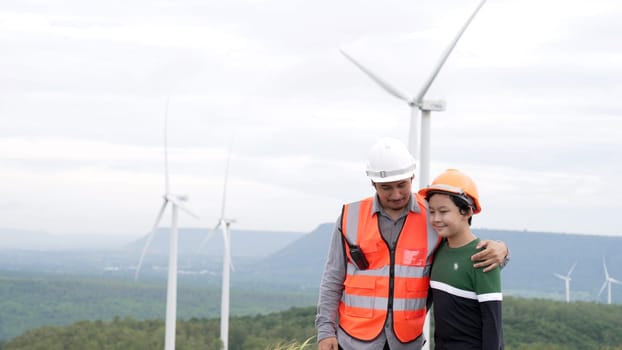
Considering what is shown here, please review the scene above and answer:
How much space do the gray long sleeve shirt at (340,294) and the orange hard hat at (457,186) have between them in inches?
12.6

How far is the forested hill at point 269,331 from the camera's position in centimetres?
9156

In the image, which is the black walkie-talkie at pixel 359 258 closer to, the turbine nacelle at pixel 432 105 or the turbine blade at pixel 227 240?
the turbine nacelle at pixel 432 105

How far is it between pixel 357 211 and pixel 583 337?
94513 mm

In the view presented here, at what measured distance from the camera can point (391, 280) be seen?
6352 millimetres

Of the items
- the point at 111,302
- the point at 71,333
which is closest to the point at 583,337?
the point at 71,333

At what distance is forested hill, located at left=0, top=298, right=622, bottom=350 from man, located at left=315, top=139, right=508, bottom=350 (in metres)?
79.8

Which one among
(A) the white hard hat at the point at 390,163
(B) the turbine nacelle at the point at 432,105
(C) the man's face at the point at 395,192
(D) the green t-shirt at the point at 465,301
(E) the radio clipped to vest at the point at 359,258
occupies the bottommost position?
(D) the green t-shirt at the point at 465,301

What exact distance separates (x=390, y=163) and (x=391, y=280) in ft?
2.55

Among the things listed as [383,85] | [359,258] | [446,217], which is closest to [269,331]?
[383,85]

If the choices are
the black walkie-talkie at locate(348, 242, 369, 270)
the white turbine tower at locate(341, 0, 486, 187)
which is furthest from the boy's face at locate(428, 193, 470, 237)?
the white turbine tower at locate(341, 0, 486, 187)


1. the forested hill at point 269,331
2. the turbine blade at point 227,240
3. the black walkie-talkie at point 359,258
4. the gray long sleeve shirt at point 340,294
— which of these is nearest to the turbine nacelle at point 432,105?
the gray long sleeve shirt at point 340,294

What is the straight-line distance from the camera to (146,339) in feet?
306

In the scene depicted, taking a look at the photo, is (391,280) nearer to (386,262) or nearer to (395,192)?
(386,262)

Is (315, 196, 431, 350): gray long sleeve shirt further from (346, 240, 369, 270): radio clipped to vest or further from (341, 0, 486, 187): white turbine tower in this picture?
(341, 0, 486, 187): white turbine tower
